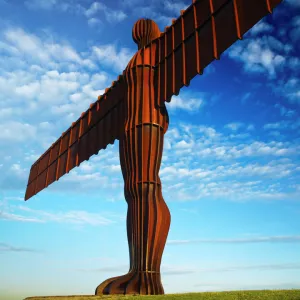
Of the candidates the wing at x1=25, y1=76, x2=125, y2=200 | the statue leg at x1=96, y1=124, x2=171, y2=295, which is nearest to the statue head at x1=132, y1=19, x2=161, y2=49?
the wing at x1=25, y1=76, x2=125, y2=200

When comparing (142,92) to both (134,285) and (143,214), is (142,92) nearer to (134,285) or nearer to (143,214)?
(143,214)

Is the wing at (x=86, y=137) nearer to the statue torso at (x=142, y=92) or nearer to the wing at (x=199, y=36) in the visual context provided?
the statue torso at (x=142, y=92)

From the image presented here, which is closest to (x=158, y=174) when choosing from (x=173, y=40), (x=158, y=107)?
(x=158, y=107)

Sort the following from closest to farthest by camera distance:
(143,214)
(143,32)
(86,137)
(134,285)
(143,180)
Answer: (134,285)
(143,214)
(143,180)
(143,32)
(86,137)

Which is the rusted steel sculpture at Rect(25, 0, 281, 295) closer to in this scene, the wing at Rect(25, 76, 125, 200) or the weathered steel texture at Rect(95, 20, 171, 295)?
the weathered steel texture at Rect(95, 20, 171, 295)

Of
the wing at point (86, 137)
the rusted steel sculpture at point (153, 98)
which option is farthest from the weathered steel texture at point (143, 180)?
the wing at point (86, 137)

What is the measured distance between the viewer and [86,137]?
14.4 m

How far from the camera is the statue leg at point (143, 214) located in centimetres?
947

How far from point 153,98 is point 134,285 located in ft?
16.2

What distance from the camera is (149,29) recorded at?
12.1 metres

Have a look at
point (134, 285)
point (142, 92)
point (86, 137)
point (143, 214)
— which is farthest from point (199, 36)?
point (134, 285)

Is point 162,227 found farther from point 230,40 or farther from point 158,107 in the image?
point 230,40

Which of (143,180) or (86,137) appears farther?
(86,137)

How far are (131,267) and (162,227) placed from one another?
4.19ft
